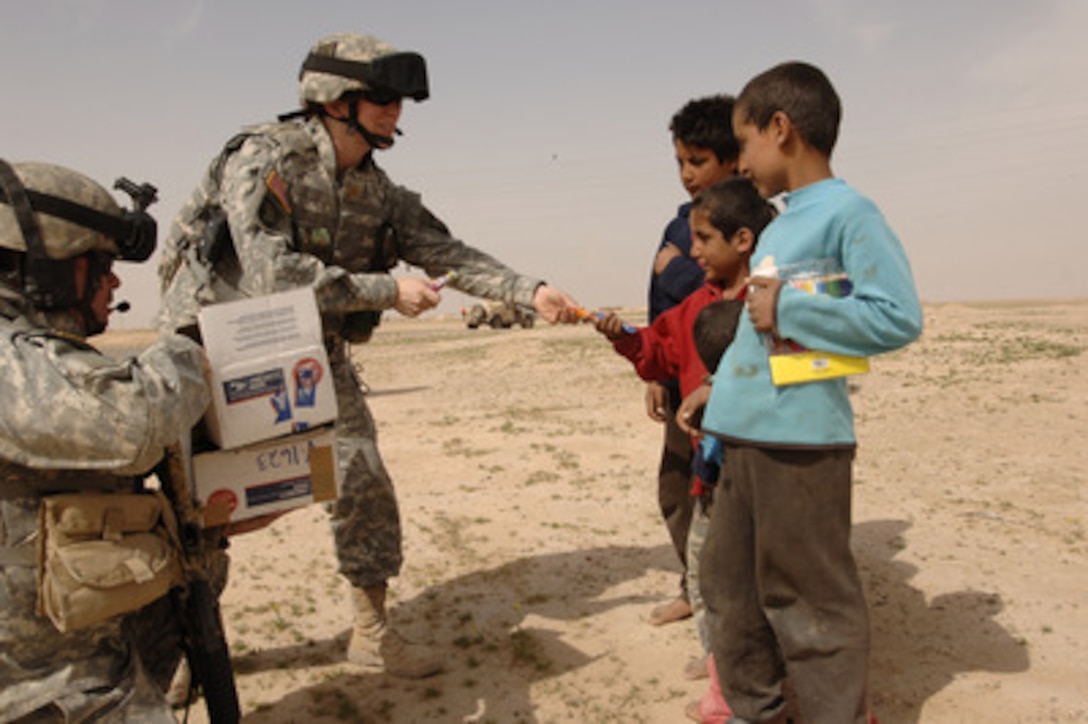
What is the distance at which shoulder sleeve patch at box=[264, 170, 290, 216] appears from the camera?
11.6 ft

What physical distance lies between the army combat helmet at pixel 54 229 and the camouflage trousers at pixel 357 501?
1543 millimetres

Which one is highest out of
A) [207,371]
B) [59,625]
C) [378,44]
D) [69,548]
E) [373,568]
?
[378,44]

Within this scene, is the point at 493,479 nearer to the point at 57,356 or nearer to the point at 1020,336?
the point at 57,356

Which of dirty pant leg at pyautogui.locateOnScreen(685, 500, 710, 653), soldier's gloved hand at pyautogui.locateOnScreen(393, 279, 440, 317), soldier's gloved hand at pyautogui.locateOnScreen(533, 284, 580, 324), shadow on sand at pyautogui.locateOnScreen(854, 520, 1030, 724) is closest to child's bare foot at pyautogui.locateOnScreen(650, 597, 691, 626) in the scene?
dirty pant leg at pyautogui.locateOnScreen(685, 500, 710, 653)

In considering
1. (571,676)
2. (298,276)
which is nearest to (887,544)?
(571,676)

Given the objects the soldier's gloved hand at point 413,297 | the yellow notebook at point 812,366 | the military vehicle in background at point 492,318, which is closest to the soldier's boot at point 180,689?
the soldier's gloved hand at point 413,297

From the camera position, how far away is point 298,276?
3.41 metres

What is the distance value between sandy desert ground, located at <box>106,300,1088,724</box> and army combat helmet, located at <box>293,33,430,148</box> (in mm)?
2540

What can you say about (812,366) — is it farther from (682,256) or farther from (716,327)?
(682,256)

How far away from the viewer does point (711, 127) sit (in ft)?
13.0

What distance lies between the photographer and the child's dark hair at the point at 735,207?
3.31 meters

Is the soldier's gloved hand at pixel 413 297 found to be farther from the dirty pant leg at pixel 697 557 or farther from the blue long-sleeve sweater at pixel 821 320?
the dirty pant leg at pixel 697 557

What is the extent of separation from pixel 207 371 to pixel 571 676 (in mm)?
2298

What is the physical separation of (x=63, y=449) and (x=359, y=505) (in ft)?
6.57
